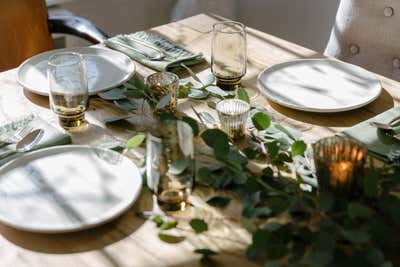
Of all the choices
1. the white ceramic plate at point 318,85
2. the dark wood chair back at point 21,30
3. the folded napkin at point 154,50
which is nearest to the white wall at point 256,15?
the dark wood chair back at point 21,30

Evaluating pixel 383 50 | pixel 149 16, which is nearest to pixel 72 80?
pixel 383 50

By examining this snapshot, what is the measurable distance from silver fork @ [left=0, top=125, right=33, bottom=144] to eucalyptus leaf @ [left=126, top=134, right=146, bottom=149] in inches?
8.9

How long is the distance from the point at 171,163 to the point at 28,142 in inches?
14.1

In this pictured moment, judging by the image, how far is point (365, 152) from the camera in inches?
42.1

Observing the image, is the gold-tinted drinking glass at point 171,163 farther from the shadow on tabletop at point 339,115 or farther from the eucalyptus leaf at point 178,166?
the shadow on tabletop at point 339,115

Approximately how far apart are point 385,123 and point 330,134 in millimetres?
116

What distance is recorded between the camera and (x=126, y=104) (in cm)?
141

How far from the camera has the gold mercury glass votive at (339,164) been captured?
1052mm

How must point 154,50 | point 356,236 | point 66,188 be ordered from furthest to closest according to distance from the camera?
point 154,50, point 66,188, point 356,236

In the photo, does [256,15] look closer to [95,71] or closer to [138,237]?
[95,71]

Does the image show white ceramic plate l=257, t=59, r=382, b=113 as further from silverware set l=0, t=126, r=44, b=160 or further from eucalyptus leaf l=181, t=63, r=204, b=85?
silverware set l=0, t=126, r=44, b=160

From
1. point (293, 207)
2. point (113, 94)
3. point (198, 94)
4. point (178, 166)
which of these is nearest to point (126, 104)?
point (113, 94)

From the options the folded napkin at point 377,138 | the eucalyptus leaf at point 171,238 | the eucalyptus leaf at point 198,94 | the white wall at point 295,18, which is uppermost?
the eucalyptus leaf at point 171,238

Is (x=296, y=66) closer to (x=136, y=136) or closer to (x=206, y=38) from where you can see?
(x=206, y=38)
